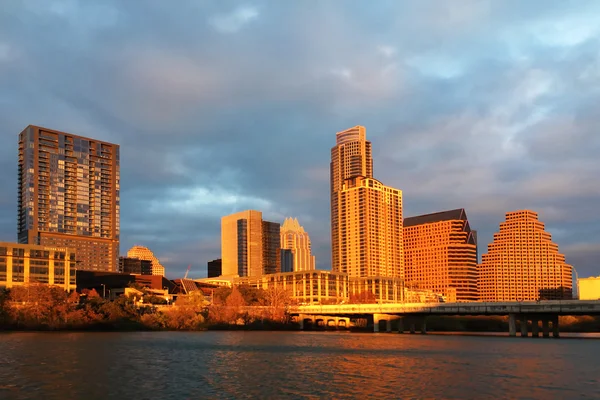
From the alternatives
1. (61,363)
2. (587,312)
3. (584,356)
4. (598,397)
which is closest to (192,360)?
(61,363)

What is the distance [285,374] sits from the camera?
79.9 meters

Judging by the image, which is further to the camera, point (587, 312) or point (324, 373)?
point (587, 312)

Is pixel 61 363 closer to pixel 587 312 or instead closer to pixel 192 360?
pixel 192 360

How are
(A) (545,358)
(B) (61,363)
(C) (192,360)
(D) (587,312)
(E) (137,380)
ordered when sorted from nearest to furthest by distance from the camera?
(E) (137,380), (B) (61,363), (C) (192,360), (A) (545,358), (D) (587,312)

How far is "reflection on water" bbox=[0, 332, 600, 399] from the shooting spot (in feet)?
208

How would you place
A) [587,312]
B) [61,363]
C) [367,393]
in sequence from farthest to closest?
[587,312], [61,363], [367,393]

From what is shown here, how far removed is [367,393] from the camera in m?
64.1

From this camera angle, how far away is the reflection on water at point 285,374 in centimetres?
6341

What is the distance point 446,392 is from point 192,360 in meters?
45.6

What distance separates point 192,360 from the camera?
9769cm

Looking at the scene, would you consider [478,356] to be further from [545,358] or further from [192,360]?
[192,360]

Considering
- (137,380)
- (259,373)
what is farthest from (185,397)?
(259,373)

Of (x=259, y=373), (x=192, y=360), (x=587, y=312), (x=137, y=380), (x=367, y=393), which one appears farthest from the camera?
(x=587, y=312)

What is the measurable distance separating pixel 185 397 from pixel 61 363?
35.2 meters
